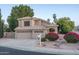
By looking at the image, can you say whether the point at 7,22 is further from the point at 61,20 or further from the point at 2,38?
the point at 61,20

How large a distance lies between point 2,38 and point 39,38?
82 centimetres

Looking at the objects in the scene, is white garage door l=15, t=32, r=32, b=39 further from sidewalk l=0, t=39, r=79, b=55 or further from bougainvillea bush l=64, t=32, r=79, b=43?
bougainvillea bush l=64, t=32, r=79, b=43

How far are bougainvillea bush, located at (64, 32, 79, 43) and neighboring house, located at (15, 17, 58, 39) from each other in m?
0.32

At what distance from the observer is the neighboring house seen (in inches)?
411

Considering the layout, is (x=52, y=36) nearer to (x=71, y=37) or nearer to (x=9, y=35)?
(x=71, y=37)

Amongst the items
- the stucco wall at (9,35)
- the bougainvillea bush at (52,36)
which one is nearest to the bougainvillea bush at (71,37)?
the bougainvillea bush at (52,36)

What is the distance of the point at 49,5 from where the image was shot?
33.7 ft

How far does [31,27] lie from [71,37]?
911 millimetres

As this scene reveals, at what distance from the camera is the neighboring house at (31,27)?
34.3ft

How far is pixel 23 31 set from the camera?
34.6 ft

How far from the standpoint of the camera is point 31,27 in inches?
415

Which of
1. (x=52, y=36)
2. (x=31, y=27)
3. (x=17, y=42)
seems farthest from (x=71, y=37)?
(x=17, y=42)
